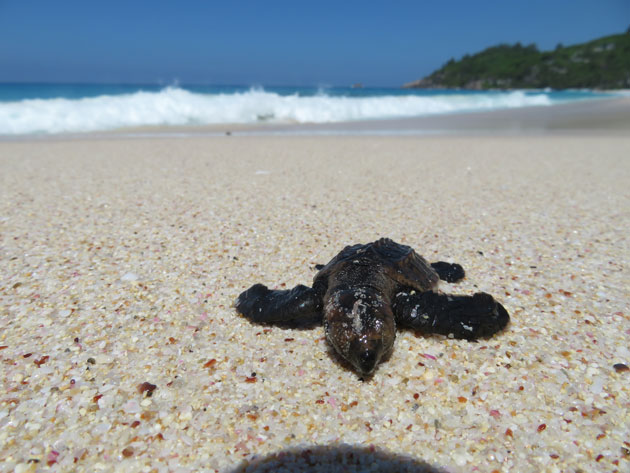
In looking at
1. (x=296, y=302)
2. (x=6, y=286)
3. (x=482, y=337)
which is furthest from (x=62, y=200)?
(x=482, y=337)

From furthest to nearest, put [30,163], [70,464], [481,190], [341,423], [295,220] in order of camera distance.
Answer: [30,163]
[481,190]
[295,220]
[341,423]
[70,464]

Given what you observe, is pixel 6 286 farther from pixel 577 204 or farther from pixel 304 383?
pixel 577 204

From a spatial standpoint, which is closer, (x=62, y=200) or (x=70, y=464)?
(x=70, y=464)

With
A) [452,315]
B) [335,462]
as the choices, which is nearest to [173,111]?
[452,315]

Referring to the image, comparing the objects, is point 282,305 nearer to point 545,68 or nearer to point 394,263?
point 394,263

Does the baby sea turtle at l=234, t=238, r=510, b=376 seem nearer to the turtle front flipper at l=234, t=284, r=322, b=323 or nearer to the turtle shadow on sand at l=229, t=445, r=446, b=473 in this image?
the turtle front flipper at l=234, t=284, r=322, b=323

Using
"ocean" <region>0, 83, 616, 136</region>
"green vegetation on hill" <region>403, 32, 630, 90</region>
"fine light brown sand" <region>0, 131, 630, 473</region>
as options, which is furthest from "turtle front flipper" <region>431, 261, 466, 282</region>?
"green vegetation on hill" <region>403, 32, 630, 90</region>
